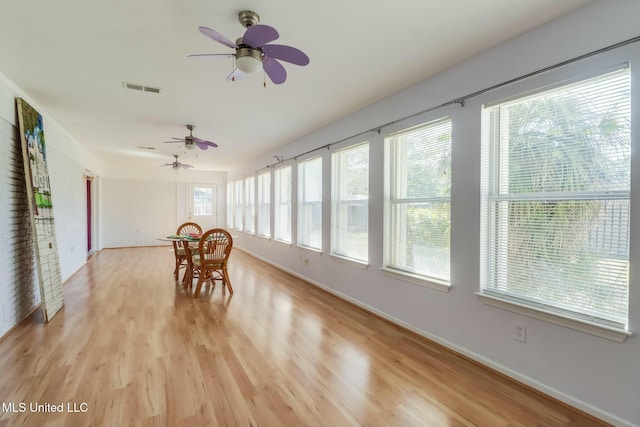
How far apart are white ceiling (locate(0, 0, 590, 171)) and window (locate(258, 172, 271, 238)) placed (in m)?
2.60

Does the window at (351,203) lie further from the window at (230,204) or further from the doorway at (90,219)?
the doorway at (90,219)

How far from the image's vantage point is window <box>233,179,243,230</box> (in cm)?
857

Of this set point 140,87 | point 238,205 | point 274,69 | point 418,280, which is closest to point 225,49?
point 274,69

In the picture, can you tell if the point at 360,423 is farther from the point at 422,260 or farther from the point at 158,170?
the point at 158,170

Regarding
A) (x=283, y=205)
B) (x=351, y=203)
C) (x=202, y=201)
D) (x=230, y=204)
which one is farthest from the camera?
(x=202, y=201)

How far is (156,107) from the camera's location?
3.67 metres

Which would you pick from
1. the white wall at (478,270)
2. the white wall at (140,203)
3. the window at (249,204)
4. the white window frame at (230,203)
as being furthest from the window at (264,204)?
the white wall at (140,203)

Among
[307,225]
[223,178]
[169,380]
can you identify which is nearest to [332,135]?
[307,225]

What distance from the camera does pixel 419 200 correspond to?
2932mm

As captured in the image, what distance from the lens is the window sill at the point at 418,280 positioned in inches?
103

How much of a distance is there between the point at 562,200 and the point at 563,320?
31.1 inches

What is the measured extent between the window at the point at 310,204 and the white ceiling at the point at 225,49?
39.3 inches

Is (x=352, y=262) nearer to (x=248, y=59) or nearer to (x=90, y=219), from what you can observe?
(x=248, y=59)

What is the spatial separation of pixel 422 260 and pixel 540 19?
2.09 m
